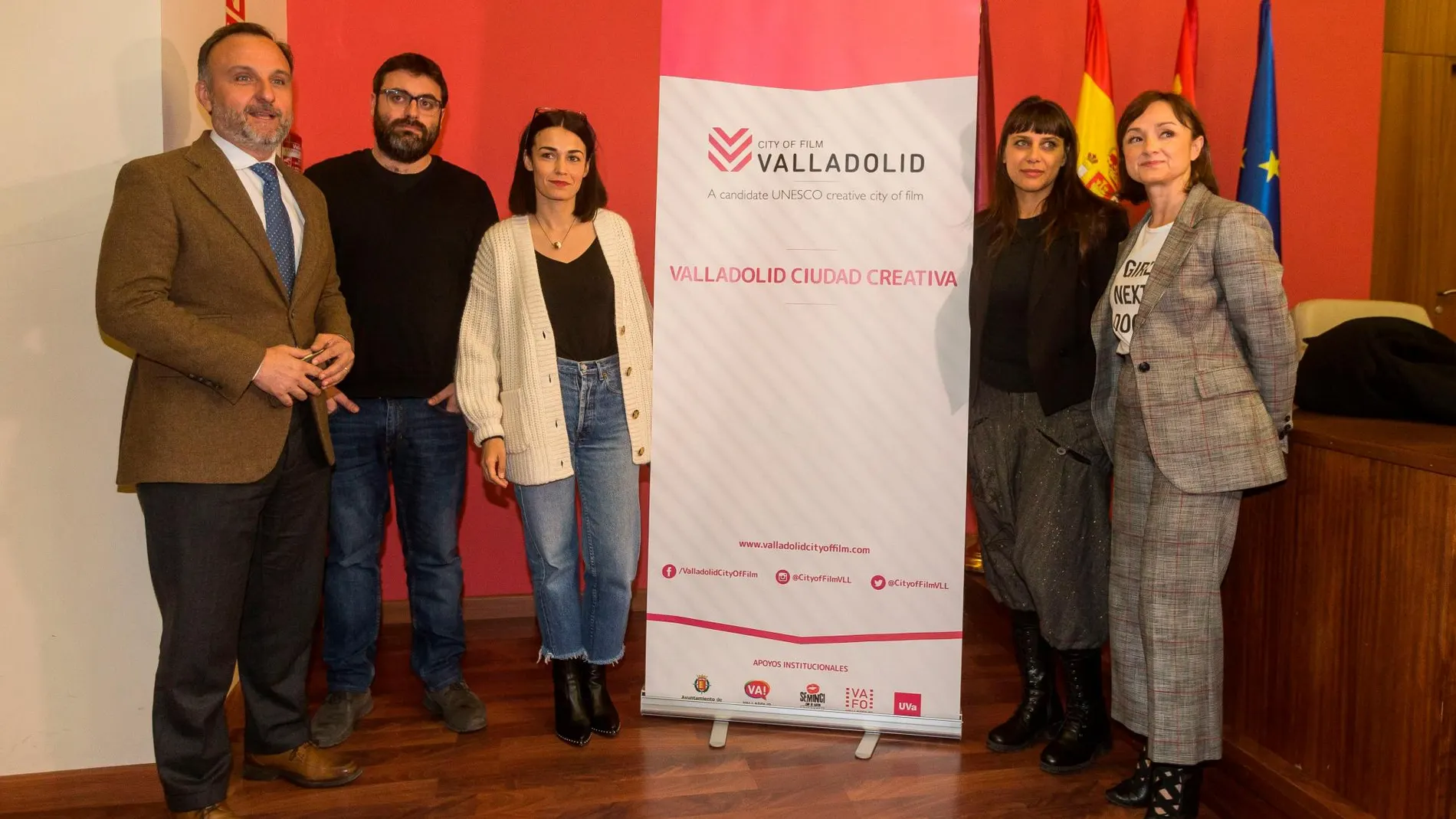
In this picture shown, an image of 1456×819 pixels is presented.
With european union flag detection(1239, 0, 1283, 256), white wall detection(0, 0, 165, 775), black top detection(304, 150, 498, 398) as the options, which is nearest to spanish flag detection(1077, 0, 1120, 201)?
european union flag detection(1239, 0, 1283, 256)

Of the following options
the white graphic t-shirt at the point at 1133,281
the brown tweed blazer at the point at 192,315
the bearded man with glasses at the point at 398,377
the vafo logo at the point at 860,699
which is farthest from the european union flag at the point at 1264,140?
the brown tweed blazer at the point at 192,315

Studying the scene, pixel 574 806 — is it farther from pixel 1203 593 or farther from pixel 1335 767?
pixel 1335 767

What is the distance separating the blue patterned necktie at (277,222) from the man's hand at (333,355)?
4.7 inches

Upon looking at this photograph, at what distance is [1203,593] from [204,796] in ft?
7.30

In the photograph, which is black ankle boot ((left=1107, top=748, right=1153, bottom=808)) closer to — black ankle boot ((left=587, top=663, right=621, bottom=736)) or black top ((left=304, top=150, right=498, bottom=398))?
black ankle boot ((left=587, top=663, right=621, bottom=736))

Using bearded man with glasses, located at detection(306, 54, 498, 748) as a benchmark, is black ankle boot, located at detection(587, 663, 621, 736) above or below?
below

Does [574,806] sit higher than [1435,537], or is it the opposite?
[1435,537]

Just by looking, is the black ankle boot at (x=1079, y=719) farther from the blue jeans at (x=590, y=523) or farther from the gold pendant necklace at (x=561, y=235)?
the gold pendant necklace at (x=561, y=235)

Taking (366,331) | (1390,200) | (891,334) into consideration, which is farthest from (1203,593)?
(1390,200)

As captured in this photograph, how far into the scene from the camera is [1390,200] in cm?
461

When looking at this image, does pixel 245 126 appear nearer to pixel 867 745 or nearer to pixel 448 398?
pixel 448 398

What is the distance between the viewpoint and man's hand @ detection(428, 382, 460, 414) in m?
2.66

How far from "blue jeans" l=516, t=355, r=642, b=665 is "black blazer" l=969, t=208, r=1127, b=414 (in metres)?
1.06

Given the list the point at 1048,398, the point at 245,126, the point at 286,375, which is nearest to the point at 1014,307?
the point at 1048,398
